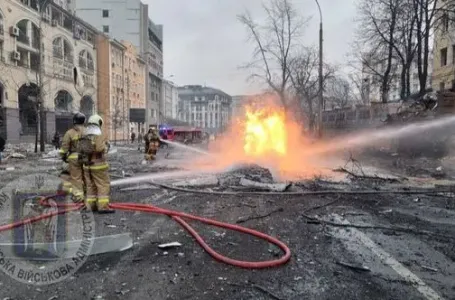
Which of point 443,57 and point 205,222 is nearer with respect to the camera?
point 205,222

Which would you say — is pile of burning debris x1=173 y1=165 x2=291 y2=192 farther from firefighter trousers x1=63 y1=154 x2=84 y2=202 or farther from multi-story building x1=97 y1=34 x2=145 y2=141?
multi-story building x1=97 y1=34 x2=145 y2=141

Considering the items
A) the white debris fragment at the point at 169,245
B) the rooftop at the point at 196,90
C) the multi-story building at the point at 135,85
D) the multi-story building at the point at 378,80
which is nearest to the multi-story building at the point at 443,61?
the multi-story building at the point at 378,80

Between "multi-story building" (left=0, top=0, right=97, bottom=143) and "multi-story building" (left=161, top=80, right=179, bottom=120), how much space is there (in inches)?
1493

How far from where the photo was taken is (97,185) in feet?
22.1

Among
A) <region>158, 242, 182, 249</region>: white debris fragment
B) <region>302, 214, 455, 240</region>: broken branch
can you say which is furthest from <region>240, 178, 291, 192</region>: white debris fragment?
<region>158, 242, 182, 249</region>: white debris fragment

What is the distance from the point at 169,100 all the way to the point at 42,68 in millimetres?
66120

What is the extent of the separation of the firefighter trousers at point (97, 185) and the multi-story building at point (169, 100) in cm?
8228

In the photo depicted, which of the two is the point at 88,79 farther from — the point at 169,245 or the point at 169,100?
the point at 169,245

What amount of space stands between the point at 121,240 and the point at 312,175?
324 inches

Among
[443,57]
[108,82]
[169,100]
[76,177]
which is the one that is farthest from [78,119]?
[169,100]

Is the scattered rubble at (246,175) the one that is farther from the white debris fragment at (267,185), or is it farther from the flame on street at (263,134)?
the flame on street at (263,134)

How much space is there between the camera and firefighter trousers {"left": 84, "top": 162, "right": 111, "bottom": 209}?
265 inches

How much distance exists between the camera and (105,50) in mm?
54406

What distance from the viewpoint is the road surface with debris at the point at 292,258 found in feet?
12.1
